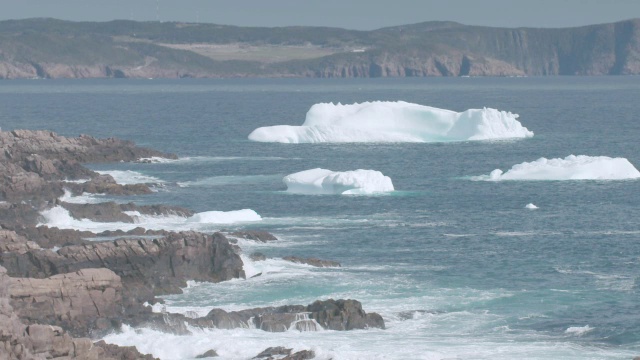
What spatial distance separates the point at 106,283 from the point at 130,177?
33.1 m

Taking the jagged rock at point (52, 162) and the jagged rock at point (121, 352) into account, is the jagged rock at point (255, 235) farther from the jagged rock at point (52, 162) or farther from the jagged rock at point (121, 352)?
the jagged rock at point (121, 352)

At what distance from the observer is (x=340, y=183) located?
62688mm

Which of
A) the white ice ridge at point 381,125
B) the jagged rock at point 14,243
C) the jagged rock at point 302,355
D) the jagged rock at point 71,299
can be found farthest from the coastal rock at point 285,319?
the white ice ridge at point 381,125

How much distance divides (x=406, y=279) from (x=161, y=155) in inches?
1629

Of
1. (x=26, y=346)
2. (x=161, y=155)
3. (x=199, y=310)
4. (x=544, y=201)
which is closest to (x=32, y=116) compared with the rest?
(x=161, y=155)

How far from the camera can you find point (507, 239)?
49.3m

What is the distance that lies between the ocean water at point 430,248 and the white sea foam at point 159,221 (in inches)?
24.7

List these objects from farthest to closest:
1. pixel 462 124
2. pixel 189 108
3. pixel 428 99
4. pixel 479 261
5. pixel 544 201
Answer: pixel 428 99 → pixel 189 108 → pixel 462 124 → pixel 544 201 → pixel 479 261

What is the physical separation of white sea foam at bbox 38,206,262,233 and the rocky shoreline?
430mm

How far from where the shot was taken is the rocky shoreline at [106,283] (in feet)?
94.9

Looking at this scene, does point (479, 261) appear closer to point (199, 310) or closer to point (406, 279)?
point (406, 279)

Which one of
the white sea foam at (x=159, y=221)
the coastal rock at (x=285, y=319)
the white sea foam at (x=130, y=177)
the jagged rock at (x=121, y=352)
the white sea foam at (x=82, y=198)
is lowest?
the white sea foam at (x=130, y=177)

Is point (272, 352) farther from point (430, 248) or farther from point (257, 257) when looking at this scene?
point (430, 248)

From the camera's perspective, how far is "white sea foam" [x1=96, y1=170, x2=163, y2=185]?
67.0 meters
